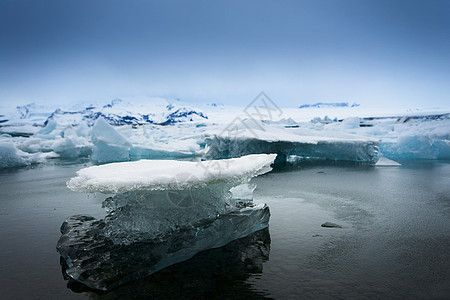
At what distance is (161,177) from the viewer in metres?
2.36

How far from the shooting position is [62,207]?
419 cm

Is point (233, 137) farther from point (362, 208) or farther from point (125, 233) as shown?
point (125, 233)

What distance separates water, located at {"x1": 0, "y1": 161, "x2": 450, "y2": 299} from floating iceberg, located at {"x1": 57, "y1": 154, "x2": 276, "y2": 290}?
0.10 m

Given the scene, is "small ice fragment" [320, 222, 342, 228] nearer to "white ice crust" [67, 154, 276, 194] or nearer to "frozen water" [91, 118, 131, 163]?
"white ice crust" [67, 154, 276, 194]

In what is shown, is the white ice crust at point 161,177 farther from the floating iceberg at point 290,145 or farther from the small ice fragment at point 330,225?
the floating iceberg at point 290,145

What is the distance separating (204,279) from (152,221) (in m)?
0.63

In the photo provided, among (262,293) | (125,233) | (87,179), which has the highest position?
(87,179)

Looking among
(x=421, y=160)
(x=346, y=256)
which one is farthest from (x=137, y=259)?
(x=421, y=160)

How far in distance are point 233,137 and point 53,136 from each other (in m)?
10.7

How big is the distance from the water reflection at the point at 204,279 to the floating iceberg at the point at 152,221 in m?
0.06

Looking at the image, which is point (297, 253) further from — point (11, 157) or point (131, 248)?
point (11, 157)

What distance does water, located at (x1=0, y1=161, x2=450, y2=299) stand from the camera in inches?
81.4

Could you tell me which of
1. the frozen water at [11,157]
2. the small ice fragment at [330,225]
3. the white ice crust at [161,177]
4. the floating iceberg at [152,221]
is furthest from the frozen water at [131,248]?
the frozen water at [11,157]

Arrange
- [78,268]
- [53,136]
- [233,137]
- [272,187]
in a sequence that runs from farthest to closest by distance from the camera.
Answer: [53,136], [233,137], [272,187], [78,268]
